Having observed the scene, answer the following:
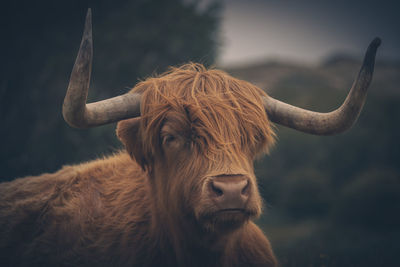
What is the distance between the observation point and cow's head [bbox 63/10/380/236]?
2525 millimetres

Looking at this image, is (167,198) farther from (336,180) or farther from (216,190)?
(336,180)

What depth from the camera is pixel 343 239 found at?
8930 mm

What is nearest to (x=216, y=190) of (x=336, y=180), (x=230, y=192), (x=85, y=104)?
(x=230, y=192)

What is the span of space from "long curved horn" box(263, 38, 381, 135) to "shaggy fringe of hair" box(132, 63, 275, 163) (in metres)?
0.23

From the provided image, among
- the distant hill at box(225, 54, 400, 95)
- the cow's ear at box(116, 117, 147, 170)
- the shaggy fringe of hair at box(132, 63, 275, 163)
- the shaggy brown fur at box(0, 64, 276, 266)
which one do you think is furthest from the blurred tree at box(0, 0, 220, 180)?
the distant hill at box(225, 54, 400, 95)

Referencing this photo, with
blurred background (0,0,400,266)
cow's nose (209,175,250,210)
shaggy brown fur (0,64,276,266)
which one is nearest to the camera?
cow's nose (209,175,250,210)

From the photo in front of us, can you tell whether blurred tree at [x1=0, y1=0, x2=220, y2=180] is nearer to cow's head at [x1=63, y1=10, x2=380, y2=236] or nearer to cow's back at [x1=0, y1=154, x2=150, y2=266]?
cow's back at [x1=0, y1=154, x2=150, y2=266]

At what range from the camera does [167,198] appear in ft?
9.95

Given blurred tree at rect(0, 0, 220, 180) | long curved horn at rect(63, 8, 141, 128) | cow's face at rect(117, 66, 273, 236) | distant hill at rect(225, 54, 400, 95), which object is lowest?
cow's face at rect(117, 66, 273, 236)

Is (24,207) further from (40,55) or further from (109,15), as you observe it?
(109,15)

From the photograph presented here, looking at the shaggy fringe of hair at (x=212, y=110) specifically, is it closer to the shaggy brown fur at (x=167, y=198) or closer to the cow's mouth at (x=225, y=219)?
the shaggy brown fur at (x=167, y=198)

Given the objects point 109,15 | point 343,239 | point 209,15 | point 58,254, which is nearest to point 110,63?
point 109,15

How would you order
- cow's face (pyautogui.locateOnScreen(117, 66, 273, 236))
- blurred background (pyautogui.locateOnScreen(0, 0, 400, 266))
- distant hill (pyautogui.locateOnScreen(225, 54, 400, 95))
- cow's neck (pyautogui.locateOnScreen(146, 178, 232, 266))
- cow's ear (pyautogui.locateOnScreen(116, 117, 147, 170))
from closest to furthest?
cow's face (pyautogui.locateOnScreen(117, 66, 273, 236))
cow's neck (pyautogui.locateOnScreen(146, 178, 232, 266))
cow's ear (pyautogui.locateOnScreen(116, 117, 147, 170))
blurred background (pyautogui.locateOnScreen(0, 0, 400, 266))
distant hill (pyautogui.locateOnScreen(225, 54, 400, 95))

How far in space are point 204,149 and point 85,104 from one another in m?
0.97
